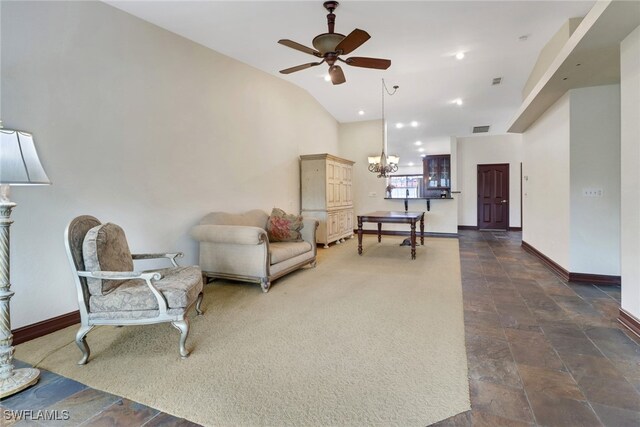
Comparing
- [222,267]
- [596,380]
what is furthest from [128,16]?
[596,380]

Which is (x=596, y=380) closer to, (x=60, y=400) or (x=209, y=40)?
(x=60, y=400)

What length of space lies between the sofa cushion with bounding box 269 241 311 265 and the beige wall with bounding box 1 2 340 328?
1.07 m

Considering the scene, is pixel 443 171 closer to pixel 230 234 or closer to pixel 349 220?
pixel 349 220

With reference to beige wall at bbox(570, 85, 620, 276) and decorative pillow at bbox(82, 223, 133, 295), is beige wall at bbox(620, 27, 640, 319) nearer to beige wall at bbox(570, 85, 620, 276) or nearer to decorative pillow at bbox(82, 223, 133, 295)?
beige wall at bbox(570, 85, 620, 276)

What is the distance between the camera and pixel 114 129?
3.05m

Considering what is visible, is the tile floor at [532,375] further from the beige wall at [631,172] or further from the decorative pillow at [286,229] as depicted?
the decorative pillow at [286,229]

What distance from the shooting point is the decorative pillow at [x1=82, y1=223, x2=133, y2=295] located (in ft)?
6.92

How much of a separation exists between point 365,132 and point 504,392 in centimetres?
717

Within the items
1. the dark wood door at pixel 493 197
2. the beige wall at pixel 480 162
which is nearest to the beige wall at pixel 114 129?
the beige wall at pixel 480 162

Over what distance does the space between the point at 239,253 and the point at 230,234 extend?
0.28m

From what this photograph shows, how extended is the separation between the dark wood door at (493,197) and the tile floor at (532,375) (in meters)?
6.36

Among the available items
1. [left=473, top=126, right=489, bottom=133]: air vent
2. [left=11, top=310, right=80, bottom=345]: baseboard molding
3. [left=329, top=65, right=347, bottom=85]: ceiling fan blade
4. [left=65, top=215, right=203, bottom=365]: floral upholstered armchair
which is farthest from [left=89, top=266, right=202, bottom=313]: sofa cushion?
[left=473, top=126, right=489, bottom=133]: air vent

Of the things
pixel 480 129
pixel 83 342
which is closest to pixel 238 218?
pixel 83 342

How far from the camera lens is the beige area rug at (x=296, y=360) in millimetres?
1618
